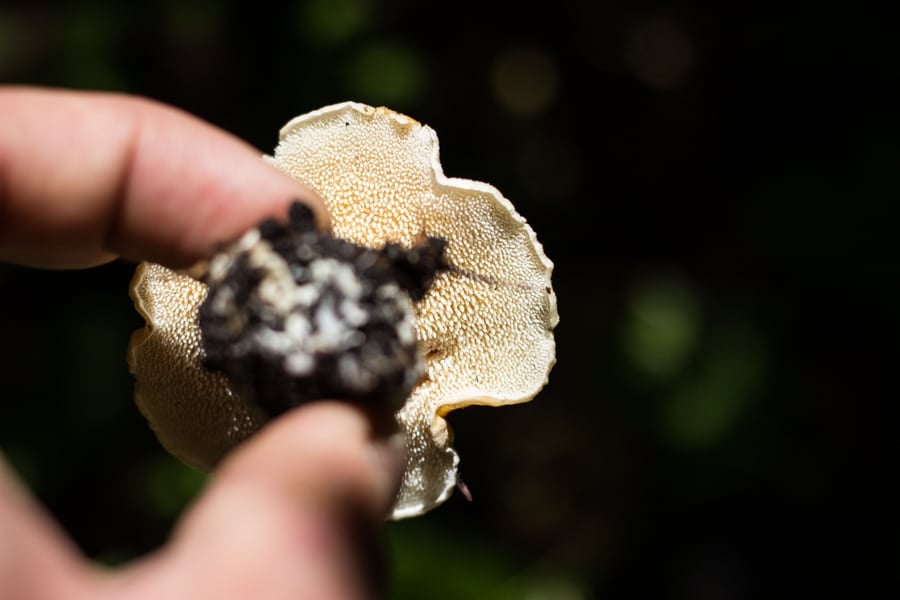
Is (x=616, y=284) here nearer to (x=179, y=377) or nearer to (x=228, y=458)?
(x=179, y=377)

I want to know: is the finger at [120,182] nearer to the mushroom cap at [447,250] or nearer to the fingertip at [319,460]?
the mushroom cap at [447,250]

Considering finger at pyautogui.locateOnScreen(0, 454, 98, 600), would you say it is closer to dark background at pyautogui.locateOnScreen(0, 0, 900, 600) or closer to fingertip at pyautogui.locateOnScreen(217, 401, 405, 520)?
fingertip at pyautogui.locateOnScreen(217, 401, 405, 520)

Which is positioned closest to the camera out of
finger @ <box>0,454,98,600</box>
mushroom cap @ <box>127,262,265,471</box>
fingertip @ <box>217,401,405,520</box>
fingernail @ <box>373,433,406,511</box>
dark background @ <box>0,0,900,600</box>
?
finger @ <box>0,454,98,600</box>

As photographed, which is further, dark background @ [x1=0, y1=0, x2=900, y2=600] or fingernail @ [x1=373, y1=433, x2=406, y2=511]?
dark background @ [x1=0, y1=0, x2=900, y2=600]

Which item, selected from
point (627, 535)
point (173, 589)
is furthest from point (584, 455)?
point (173, 589)

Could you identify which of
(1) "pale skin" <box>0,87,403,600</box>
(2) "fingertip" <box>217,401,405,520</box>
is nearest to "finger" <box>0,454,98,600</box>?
(1) "pale skin" <box>0,87,403,600</box>

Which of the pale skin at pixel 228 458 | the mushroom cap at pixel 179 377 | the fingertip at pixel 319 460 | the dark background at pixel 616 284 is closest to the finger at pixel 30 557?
the pale skin at pixel 228 458
